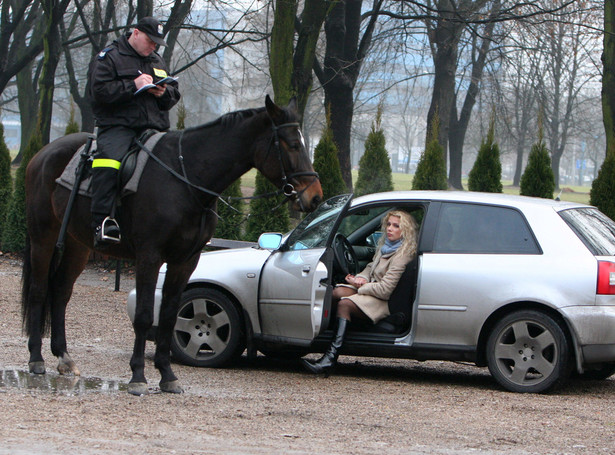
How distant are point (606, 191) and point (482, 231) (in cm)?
778

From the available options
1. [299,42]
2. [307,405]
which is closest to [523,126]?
[299,42]

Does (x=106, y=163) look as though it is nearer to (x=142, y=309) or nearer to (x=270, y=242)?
(x=142, y=309)

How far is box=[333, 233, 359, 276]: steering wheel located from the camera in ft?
28.0

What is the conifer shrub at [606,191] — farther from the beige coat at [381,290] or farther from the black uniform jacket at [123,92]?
the black uniform jacket at [123,92]

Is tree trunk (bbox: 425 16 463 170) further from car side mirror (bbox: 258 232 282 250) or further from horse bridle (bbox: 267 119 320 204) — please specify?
horse bridle (bbox: 267 119 320 204)

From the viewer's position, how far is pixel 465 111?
130ft

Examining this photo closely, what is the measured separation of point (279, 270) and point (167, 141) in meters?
1.58

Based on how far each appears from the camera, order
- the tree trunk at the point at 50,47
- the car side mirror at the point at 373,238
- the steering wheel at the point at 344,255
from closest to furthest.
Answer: the steering wheel at the point at 344,255 → the car side mirror at the point at 373,238 → the tree trunk at the point at 50,47

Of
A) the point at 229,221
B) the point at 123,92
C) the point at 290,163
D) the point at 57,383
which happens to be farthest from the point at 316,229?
the point at 229,221

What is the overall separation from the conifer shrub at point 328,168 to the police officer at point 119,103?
27.5 ft

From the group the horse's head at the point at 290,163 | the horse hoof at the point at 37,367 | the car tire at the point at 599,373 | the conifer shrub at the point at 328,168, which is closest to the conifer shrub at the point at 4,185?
the conifer shrub at the point at 328,168

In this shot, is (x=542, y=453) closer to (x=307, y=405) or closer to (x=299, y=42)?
(x=307, y=405)

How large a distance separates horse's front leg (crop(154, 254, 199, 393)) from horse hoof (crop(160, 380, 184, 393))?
0.07 meters

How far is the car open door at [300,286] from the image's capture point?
26.2 ft
